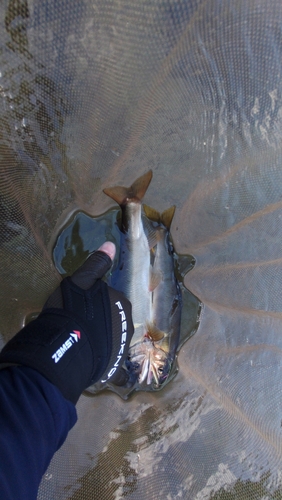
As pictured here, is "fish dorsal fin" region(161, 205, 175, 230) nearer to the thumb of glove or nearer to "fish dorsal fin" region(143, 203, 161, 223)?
"fish dorsal fin" region(143, 203, 161, 223)

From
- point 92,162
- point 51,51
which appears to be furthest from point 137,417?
point 51,51

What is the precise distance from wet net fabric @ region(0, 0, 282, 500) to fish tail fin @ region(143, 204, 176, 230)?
50mm

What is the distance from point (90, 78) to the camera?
137 cm

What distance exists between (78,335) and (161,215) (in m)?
1.01

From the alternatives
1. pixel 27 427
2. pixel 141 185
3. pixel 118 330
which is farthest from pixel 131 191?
pixel 27 427

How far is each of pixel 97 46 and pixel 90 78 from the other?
5.0 inches

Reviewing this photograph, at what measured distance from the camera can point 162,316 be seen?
2047mm

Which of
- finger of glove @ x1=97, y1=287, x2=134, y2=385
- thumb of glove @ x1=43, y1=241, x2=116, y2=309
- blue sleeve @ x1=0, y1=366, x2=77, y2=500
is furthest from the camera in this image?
finger of glove @ x1=97, y1=287, x2=134, y2=385

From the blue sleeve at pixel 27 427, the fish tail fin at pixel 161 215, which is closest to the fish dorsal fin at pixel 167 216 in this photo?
the fish tail fin at pixel 161 215

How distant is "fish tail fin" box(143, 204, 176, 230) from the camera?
6.44 ft

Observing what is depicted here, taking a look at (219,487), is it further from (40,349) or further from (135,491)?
(40,349)

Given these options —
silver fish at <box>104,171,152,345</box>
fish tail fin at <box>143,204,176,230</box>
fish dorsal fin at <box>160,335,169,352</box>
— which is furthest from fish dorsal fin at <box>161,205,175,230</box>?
fish dorsal fin at <box>160,335,169,352</box>

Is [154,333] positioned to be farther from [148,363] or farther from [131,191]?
[131,191]

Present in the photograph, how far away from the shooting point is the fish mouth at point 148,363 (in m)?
1.96
